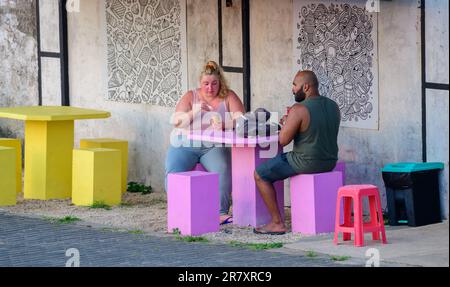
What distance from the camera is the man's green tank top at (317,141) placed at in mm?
10094

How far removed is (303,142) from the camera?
33.2 ft

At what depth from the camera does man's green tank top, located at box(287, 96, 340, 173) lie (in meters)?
10.1

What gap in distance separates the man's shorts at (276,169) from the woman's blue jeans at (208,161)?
0.75 metres

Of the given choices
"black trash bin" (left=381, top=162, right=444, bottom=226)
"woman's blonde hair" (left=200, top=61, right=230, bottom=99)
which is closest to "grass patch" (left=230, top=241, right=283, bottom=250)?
"black trash bin" (left=381, top=162, right=444, bottom=226)

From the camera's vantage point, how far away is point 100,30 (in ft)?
44.9

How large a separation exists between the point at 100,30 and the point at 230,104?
307 centimetres

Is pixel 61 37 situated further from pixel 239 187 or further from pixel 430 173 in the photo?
pixel 430 173

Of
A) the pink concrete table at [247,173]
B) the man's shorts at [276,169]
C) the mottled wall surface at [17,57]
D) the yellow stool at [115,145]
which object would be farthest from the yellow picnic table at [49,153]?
the man's shorts at [276,169]

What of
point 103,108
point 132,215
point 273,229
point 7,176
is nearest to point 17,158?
point 7,176

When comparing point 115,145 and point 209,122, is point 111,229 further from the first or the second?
point 115,145

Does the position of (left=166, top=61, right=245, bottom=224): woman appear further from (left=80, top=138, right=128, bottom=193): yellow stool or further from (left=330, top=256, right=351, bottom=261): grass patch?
(left=330, top=256, right=351, bottom=261): grass patch

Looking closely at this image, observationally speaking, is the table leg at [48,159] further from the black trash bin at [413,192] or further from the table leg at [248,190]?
the black trash bin at [413,192]

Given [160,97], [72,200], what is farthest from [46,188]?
[160,97]
